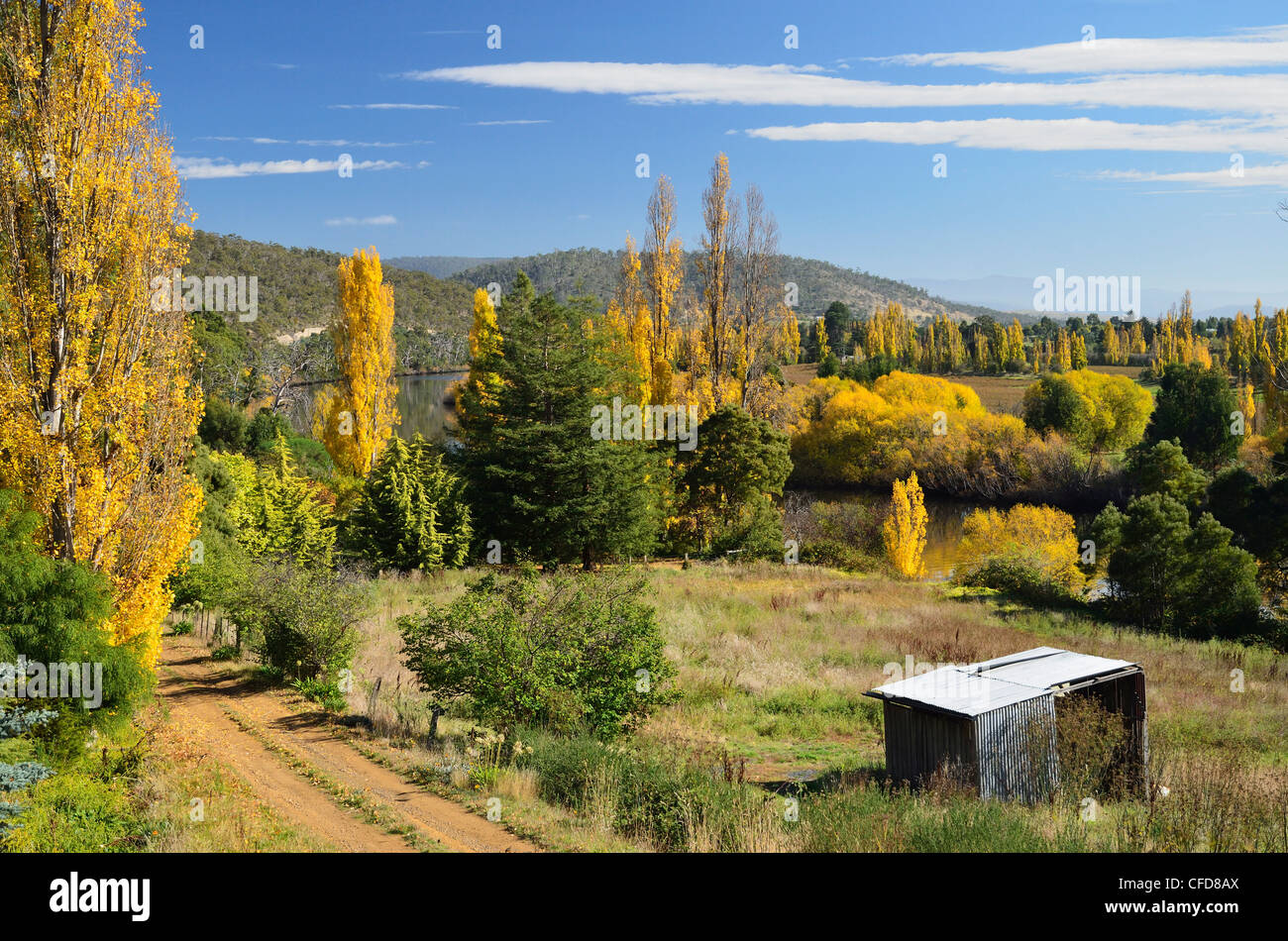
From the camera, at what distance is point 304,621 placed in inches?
633

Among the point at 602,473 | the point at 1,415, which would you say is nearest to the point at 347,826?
the point at 1,415

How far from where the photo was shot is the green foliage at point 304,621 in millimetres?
16094

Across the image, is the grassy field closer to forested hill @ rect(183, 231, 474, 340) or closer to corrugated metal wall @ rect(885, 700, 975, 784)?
corrugated metal wall @ rect(885, 700, 975, 784)

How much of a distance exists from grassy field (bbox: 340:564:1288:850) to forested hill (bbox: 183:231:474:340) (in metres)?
78.3

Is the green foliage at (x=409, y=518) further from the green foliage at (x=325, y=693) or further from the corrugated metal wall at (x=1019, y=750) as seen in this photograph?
the corrugated metal wall at (x=1019, y=750)

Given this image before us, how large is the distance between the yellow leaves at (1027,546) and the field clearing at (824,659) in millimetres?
5628

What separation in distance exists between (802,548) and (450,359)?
360 feet

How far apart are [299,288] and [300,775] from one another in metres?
133

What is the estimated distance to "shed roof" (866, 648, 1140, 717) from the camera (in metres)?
11.9

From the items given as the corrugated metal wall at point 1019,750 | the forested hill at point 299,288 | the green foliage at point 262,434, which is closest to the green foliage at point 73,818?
the corrugated metal wall at point 1019,750

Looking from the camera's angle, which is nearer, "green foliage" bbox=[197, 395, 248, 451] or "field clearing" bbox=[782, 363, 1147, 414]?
"green foliage" bbox=[197, 395, 248, 451]

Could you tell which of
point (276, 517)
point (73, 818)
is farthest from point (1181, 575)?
point (73, 818)

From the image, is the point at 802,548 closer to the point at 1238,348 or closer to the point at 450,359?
the point at 1238,348

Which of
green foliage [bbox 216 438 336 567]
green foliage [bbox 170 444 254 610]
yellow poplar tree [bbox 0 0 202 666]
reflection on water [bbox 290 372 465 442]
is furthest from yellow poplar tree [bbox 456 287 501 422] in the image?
yellow poplar tree [bbox 0 0 202 666]
